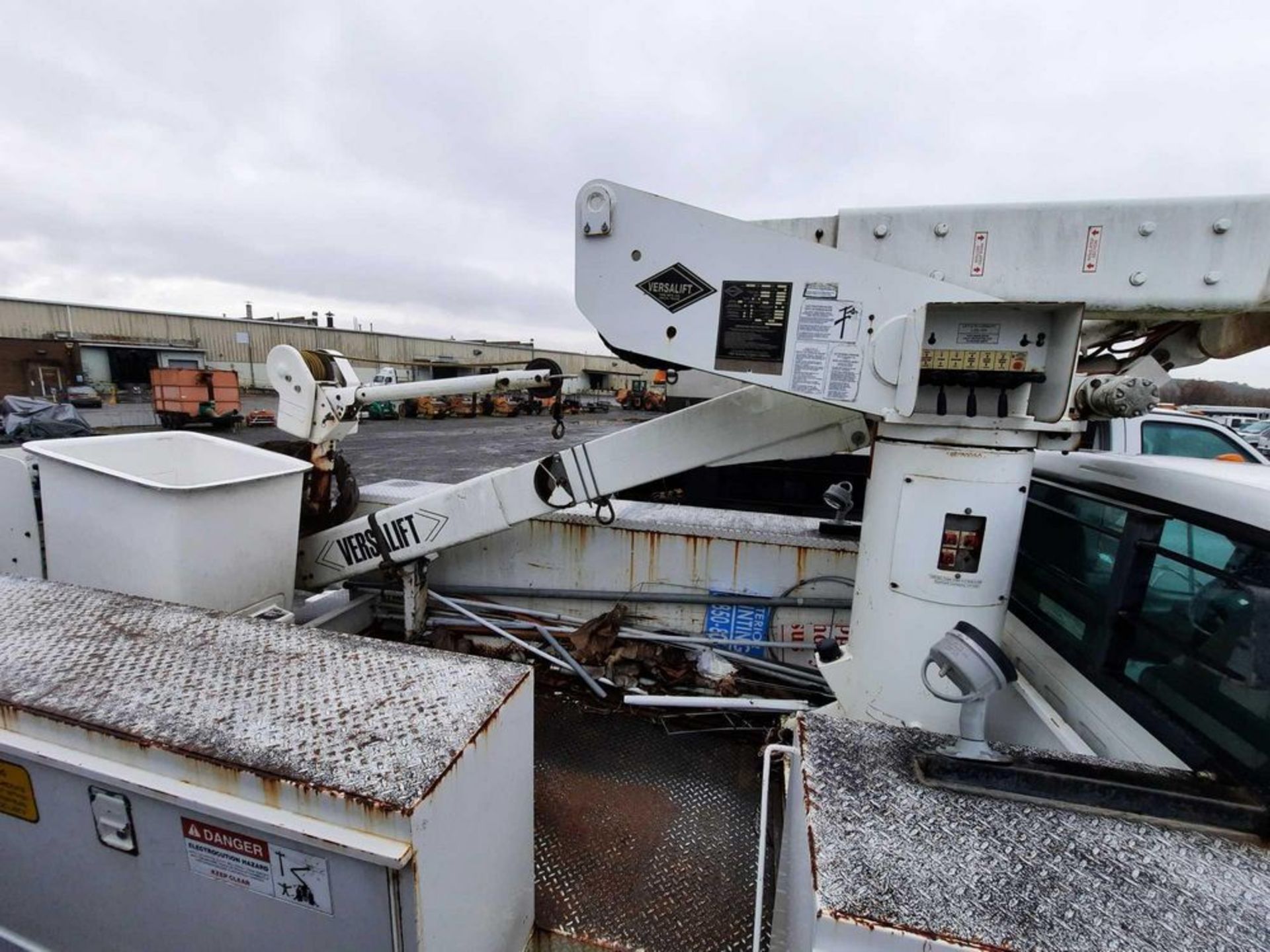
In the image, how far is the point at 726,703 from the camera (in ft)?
8.02

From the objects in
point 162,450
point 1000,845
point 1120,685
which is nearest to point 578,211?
point 1000,845

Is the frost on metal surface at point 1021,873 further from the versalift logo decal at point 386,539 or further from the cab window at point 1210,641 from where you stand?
the versalift logo decal at point 386,539

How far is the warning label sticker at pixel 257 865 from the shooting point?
100cm

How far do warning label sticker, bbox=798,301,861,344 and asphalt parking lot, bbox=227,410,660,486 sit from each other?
18.0 feet

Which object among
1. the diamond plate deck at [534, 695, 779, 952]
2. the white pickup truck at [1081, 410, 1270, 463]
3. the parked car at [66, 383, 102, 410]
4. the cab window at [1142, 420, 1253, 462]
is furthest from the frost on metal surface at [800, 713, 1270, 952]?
the parked car at [66, 383, 102, 410]

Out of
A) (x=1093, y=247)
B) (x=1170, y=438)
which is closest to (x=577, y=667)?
(x=1093, y=247)

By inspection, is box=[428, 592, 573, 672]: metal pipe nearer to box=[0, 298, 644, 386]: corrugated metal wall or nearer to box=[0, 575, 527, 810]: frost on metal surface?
box=[0, 575, 527, 810]: frost on metal surface

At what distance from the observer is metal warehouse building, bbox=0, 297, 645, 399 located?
747 inches

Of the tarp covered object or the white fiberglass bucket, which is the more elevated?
the white fiberglass bucket

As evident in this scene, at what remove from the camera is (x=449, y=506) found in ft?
8.95

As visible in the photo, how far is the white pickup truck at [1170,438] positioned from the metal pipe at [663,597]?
213cm

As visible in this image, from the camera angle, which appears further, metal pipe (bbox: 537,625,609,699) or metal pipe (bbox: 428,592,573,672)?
metal pipe (bbox: 428,592,573,672)

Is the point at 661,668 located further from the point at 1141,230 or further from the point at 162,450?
the point at 162,450

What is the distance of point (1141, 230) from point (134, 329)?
3160 cm
